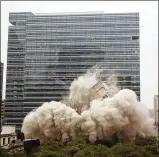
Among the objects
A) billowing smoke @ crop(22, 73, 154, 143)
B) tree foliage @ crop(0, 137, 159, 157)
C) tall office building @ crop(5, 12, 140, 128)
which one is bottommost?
tree foliage @ crop(0, 137, 159, 157)

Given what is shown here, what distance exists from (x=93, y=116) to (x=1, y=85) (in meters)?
7.79

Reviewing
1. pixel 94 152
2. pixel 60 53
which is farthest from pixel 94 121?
pixel 60 53

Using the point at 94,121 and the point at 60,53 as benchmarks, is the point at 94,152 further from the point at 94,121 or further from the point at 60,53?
the point at 60,53

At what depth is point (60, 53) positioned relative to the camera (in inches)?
944

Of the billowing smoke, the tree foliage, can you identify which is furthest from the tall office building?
the tree foliage

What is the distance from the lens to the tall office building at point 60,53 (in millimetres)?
23562

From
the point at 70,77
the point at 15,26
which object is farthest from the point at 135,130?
the point at 15,26

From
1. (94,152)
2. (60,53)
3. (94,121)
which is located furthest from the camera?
(60,53)

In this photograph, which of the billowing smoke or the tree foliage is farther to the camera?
the billowing smoke

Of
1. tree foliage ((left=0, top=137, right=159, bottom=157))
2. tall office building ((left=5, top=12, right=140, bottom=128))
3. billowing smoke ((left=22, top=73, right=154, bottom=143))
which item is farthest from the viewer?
tall office building ((left=5, top=12, right=140, bottom=128))

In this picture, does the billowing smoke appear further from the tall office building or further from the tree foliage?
the tall office building

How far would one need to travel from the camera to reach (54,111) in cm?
1638

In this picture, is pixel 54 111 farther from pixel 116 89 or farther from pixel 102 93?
pixel 116 89

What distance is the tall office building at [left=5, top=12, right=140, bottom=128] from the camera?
23.6 metres
